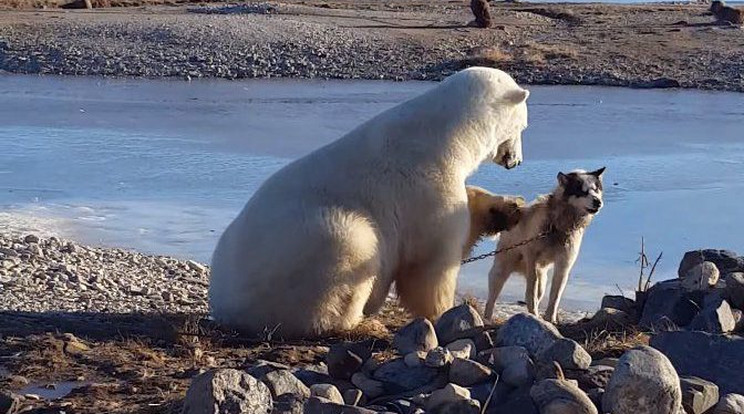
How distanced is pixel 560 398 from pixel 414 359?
882 mm

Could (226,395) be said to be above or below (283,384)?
above

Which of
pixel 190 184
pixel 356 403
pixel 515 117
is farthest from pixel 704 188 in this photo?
pixel 356 403

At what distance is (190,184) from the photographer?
1413cm

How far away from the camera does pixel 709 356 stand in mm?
5520

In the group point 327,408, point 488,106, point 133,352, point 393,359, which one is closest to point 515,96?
point 488,106

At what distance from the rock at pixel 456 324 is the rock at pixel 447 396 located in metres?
1.30

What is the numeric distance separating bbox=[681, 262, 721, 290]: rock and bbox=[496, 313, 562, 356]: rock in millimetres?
1865

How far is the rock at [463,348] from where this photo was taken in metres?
5.61

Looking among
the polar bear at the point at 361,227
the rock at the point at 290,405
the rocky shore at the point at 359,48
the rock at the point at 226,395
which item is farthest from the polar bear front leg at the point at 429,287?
the rocky shore at the point at 359,48

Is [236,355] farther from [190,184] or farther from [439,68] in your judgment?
[439,68]

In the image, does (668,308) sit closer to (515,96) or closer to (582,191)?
(582,191)

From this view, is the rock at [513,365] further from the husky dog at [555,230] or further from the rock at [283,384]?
the husky dog at [555,230]

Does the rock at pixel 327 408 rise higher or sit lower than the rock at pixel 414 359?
higher

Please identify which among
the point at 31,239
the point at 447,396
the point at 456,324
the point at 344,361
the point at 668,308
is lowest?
the point at 31,239
